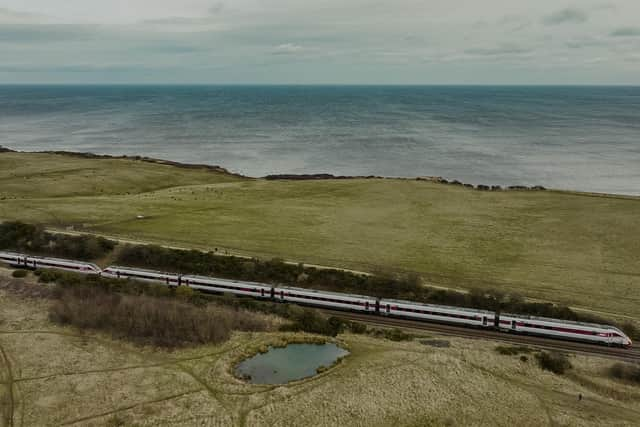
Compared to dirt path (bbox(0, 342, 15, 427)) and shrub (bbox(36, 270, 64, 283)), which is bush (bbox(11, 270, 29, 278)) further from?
dirt path (bbox(0, 342, 15, 427))

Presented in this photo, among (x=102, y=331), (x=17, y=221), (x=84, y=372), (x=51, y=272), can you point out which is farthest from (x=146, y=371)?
(x=17, y=221)

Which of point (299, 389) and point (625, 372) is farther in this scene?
point (625, 372)

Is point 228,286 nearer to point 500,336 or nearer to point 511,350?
point 500,336

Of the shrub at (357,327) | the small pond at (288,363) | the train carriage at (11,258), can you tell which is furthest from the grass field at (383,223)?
the small pond at (288,363)

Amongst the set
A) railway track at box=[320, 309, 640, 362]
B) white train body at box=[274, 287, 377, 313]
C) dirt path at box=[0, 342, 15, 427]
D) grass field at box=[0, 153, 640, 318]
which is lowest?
dirt path at box=[0, 342, 15, 427]

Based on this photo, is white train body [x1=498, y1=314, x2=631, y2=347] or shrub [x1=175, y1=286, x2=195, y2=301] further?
shrub [x1=175, y1=286, x2=195, y2=301]

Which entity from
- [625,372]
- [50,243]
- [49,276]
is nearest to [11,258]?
[50,243]

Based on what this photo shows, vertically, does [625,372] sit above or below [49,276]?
below

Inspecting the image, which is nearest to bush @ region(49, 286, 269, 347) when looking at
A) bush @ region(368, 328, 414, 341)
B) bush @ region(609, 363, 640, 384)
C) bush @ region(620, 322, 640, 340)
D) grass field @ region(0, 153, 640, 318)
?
bush @ region(368, 328, 414, 341)
